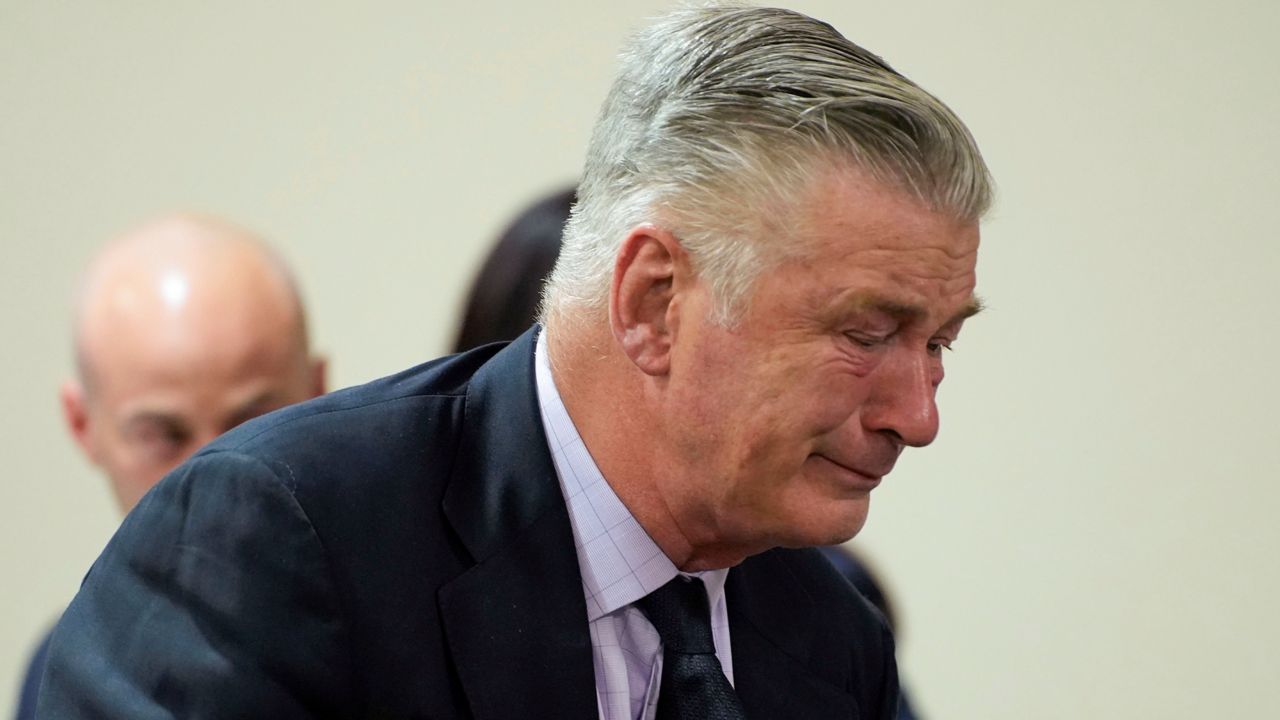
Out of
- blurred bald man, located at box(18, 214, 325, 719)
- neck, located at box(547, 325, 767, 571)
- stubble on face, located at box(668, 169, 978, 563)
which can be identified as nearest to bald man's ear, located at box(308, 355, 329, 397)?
blurred bald man, located at box(18, 214, 325, 719)

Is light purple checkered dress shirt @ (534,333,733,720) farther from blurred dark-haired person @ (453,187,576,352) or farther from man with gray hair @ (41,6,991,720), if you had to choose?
blurred dark-haired person @ (453,187,576,352)

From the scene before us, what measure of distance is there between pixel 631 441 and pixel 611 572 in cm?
12

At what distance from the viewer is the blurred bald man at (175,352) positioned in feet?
7.49

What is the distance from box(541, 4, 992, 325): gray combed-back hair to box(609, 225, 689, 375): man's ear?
0.02 meters

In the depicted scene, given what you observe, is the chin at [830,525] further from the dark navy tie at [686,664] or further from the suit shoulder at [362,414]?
the suit shoulder at [362,414]

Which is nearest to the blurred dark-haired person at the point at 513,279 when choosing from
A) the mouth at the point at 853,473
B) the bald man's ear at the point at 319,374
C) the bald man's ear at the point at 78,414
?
the bald man's ear at the point at 319,374

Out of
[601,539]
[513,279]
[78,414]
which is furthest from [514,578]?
[78,414]

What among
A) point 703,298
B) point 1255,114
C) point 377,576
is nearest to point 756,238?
point 703,298

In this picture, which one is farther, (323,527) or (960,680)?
(960,680)

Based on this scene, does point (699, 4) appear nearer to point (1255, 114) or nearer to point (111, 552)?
point (111, 552)

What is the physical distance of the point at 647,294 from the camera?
1571mm

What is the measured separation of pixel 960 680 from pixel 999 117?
118 centimetres

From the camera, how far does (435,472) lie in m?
1.56

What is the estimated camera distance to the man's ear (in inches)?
61.4
